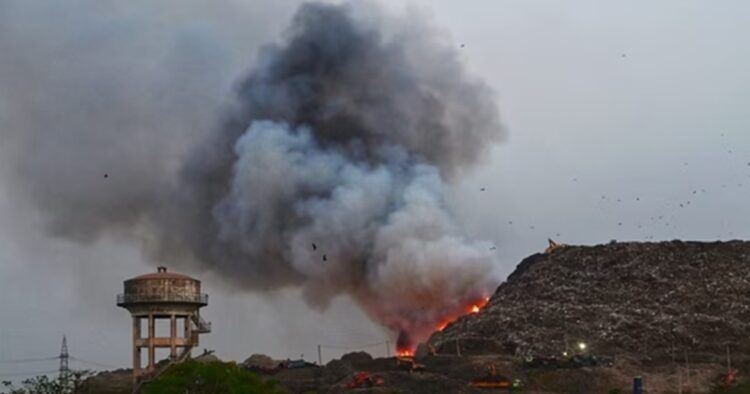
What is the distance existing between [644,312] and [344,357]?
49748mm

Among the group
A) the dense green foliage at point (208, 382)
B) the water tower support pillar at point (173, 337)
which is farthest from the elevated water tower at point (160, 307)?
the dense green foliage at point (208, 382)

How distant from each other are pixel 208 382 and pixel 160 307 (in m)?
38.5

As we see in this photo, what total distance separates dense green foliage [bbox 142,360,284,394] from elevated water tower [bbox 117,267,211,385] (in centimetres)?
3449

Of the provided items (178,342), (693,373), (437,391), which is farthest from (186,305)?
(693,373)

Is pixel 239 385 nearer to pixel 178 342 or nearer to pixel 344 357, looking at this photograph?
pixel 178 342

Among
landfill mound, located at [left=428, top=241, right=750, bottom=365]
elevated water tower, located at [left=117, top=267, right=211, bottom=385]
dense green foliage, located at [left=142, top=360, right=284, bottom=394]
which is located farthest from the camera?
landfill mound, located at [left=428, top=241, right=750, bottom=365]

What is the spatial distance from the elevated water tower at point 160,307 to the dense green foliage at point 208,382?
34.5 meters

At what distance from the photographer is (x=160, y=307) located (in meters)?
142

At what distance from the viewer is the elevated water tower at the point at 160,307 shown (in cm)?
14112

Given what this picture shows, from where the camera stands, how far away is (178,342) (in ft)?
468

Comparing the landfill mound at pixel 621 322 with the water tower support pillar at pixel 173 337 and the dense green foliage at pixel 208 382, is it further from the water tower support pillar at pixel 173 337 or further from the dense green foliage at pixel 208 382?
the dense green foliage at pixel 208 382

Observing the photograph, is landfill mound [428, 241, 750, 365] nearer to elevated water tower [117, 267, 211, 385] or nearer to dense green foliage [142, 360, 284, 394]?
elevated water tower [117, 267, 211, 385]

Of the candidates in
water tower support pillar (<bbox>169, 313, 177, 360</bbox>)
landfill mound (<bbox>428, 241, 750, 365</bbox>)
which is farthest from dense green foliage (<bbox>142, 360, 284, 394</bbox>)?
landfill mound (<bbox>428, 241, 750, 365</bbox>)

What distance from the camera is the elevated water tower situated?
141 meters
